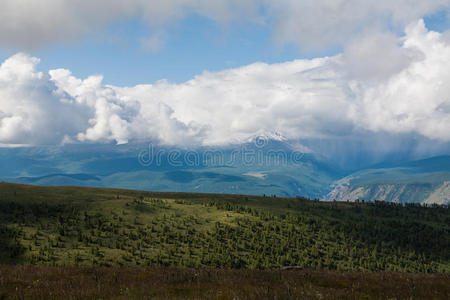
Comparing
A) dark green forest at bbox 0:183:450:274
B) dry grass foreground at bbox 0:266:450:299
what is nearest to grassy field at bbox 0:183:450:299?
dry grass foreground at bbox 0:266:450:299

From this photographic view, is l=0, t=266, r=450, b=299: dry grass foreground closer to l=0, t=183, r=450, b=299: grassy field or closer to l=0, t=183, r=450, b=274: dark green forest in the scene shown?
l=0, t=183, r=450, b=299: grassy field

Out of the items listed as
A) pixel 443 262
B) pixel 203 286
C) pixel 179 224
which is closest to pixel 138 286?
pixel 203 286

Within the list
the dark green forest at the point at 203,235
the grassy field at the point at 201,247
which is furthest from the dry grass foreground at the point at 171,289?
the dark green forest at the point at 203,235

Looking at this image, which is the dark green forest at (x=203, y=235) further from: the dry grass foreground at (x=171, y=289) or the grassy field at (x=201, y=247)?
the dry grass foreground at (x=171, y=289)

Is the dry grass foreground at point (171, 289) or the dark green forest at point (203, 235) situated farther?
the dark green forest at point (203, 235)

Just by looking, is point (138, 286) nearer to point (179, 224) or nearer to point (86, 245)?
point (86, 245)

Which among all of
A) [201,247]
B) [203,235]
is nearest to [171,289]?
[201,247]

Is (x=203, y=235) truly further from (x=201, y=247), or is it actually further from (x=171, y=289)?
(x=171, y=289)

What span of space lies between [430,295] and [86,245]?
110 feet

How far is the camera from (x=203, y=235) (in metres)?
46.8

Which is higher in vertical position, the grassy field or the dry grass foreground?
the dry grass foreground

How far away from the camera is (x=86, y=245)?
1417 inches

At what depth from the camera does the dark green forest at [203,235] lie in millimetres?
35125

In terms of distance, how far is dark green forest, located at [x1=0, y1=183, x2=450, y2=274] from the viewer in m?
35.1
